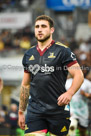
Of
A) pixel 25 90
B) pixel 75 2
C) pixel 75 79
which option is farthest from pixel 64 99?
pixel 75 2

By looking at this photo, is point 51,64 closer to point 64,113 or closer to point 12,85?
point 64,113

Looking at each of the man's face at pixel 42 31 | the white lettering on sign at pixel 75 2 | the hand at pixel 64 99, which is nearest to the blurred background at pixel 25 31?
the white lettering on sign at pixel 75 2

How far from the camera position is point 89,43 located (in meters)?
18.8

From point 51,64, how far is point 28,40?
45.7ft

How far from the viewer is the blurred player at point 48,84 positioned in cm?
618

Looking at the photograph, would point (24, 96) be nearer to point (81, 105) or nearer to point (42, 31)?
point (42, 31)

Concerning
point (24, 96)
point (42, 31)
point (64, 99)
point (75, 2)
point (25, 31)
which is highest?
point (42, 31)

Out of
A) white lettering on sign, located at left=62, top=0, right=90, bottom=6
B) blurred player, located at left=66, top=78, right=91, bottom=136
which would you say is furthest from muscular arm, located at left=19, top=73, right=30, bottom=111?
white lettering on sign, located at left=62, top=0, right=90, bottom=6


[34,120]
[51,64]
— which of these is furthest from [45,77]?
→ [34,120]

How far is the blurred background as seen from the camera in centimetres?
1667

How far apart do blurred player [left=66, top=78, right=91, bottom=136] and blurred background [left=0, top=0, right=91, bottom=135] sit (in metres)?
4.79

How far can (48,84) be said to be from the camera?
6199 millimetres

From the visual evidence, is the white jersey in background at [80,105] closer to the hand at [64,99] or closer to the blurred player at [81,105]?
the blurred player at [81,105]

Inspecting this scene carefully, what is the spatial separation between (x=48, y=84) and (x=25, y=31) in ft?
47.2
